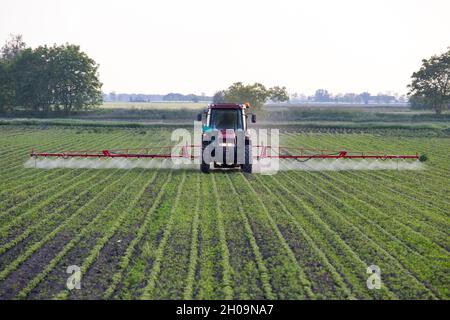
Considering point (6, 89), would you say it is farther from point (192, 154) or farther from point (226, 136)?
point (226, 136)

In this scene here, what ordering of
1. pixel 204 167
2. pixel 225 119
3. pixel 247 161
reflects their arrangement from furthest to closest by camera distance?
pixel 204 167
pixel 247 161
pixel 225 119

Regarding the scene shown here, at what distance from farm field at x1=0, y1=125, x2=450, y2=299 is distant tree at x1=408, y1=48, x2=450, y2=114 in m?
56.9

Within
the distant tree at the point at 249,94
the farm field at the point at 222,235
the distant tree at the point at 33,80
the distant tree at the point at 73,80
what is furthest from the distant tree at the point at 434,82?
the farm field at the point at 222,235

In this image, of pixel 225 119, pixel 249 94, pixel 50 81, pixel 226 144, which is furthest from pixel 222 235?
pixel 50 81

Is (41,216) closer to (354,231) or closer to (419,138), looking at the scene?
(354,231)

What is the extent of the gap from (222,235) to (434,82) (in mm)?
68281

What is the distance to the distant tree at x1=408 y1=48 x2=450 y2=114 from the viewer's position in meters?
71.0

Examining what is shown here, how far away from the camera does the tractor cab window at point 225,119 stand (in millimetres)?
18281

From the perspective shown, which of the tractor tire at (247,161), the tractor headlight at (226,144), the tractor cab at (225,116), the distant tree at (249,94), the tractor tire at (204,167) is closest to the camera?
the tractor headlight at (226,144)

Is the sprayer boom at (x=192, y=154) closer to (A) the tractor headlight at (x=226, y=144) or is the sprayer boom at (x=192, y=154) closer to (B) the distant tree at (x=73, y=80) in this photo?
(A) the tractor headlight at (x=226, y=144)

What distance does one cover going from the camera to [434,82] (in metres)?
71.8

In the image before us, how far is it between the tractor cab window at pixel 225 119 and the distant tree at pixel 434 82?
59512 mm

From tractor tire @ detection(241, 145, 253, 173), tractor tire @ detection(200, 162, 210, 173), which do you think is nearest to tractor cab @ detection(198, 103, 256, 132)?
tractor tire @ detection(241, 145, 253, 173)

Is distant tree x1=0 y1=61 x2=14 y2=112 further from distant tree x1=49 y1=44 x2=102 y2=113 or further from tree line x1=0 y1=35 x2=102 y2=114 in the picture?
distant tree x1=49 y1=44 x2=102 y2=113
